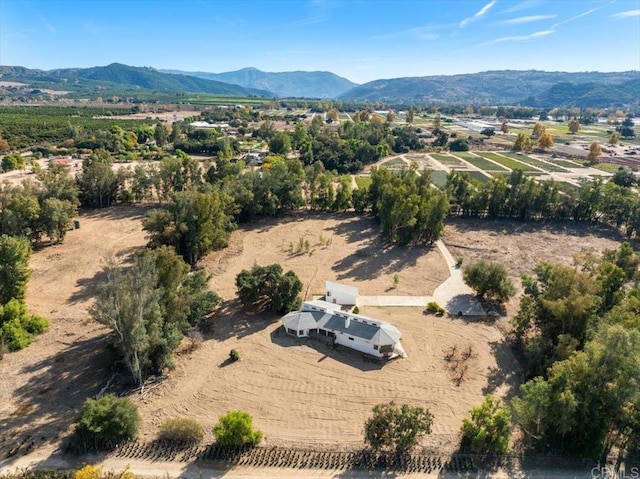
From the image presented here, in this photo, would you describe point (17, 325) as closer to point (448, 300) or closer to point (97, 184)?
point (97, 184)

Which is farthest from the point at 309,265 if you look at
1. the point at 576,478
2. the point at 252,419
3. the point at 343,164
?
the point at 343,164

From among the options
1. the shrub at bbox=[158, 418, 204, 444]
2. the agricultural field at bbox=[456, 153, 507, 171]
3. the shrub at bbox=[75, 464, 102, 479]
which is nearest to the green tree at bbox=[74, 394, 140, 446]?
the shrub at bbox=[158, 418, 204, 444]

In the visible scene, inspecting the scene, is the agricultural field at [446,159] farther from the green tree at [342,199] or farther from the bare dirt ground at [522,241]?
the green tree at [342,199]

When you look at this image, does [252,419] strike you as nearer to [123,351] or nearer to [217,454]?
[217,454]

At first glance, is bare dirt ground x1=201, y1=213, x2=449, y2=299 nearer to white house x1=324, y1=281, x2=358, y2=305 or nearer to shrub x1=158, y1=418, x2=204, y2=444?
white house x1=324, y1=281, x2=358, y2=305

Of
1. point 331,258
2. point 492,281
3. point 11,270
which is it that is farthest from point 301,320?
point 11,270
